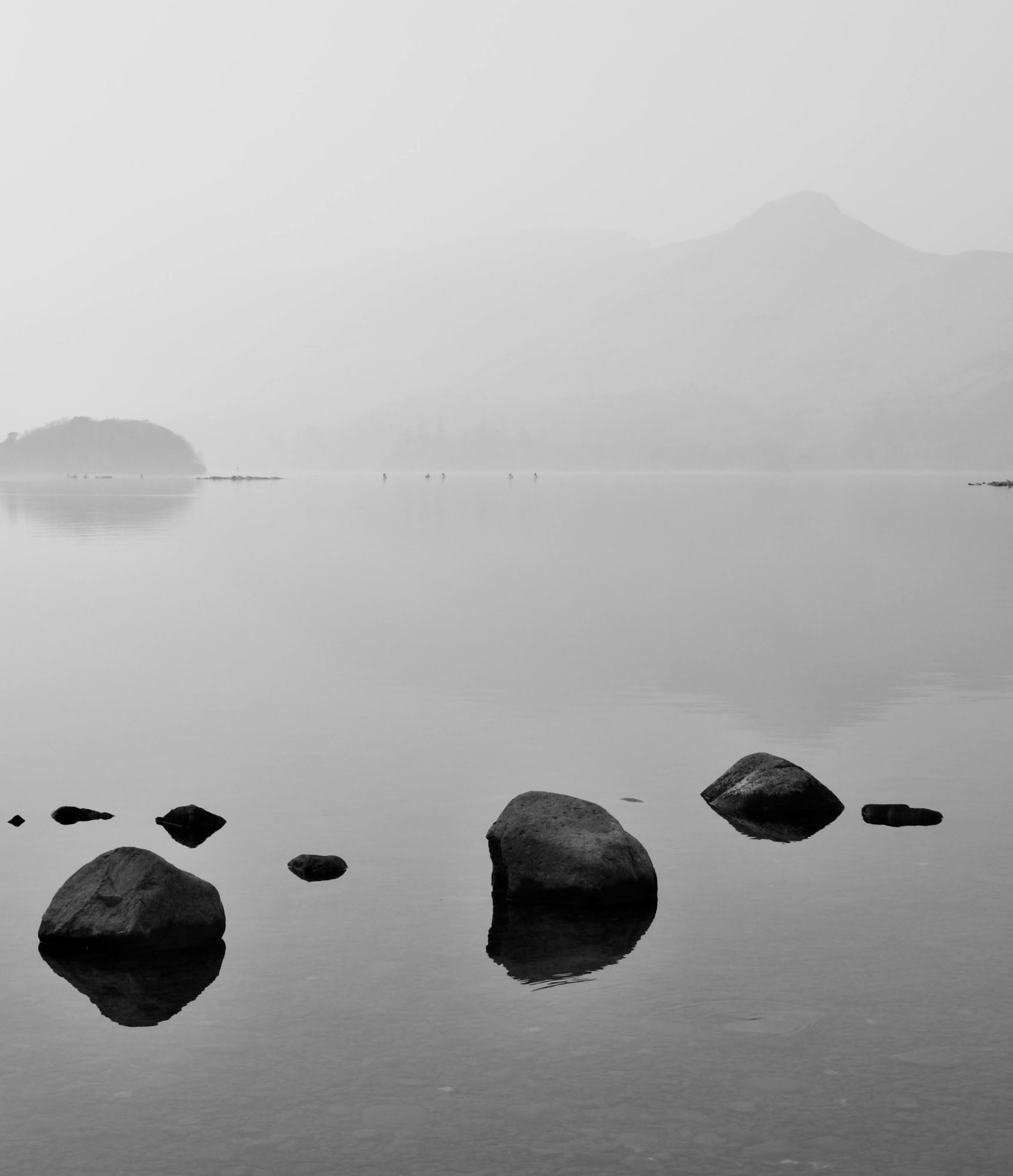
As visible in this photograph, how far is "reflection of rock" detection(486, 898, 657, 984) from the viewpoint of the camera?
17.1 m

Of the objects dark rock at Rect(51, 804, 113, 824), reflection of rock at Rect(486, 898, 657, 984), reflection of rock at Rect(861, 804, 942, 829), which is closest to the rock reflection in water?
reflection of rock at Rect(861, 804, 942, 829)

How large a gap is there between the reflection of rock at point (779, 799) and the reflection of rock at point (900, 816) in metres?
0.69

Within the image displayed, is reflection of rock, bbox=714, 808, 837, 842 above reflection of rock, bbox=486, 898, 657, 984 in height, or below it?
above

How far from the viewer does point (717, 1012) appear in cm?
1561

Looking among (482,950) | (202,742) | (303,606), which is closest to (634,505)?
(303,606)

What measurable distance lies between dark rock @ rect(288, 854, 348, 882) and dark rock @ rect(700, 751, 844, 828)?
688 cm

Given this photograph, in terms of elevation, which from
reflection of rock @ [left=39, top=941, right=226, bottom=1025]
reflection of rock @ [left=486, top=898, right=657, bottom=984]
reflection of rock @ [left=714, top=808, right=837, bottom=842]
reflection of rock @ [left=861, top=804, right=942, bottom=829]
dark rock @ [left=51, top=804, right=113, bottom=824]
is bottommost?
dark rock @ [left=51, top=804, right=113, bottom=824]

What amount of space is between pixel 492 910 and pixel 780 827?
6322 millimetres

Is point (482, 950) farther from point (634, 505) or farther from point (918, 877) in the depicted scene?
point (634, 505)

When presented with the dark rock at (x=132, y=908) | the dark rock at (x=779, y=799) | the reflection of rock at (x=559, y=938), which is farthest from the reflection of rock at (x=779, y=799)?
the dark rock at (x=132, y=908)

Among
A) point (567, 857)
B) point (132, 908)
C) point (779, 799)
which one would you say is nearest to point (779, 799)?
point (779, 799)

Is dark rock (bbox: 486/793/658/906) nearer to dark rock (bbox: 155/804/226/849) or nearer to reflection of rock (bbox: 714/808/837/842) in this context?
reflection of rock (bbox: 714/808/837/842)

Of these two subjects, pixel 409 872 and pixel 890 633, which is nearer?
pixel 409 872

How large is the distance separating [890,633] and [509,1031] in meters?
39.7
